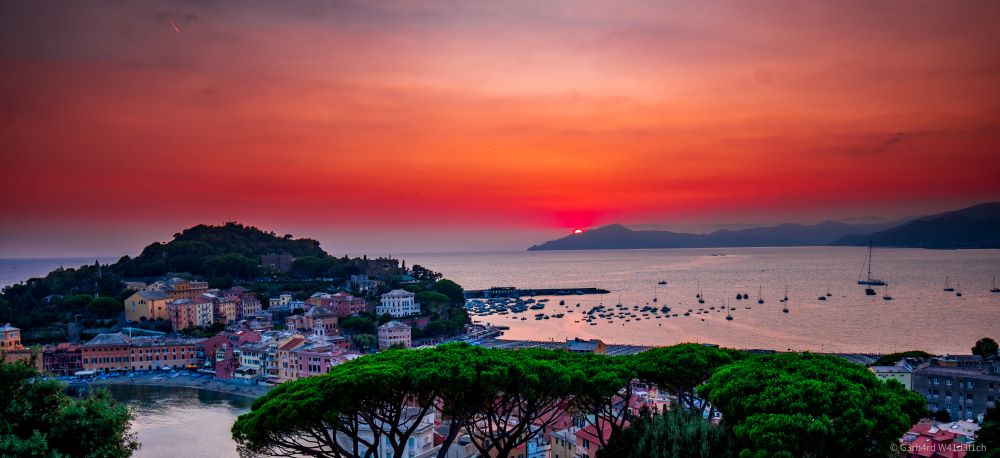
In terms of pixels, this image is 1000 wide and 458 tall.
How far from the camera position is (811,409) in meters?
6.85

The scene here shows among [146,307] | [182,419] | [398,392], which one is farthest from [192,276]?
[398,392]

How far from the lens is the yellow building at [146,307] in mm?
44562

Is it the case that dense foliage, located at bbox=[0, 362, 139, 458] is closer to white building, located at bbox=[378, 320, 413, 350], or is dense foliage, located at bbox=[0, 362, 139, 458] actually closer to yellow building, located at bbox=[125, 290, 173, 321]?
white building, located at bbox=[378, 320, 413, 350]

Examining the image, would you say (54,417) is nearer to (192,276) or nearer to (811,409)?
(811,409)

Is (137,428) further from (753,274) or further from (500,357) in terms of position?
(753,274)

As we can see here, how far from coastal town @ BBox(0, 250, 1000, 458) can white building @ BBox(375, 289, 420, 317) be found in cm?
8

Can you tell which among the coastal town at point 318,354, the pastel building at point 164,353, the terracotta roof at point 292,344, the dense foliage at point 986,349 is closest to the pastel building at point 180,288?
the coastal town at point 318,354

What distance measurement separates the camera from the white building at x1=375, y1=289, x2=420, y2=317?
48.4m

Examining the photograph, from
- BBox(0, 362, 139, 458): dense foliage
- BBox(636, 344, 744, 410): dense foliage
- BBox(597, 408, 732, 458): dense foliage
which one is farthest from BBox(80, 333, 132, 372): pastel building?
BBox(597, 408, 732, 458): dense foliage

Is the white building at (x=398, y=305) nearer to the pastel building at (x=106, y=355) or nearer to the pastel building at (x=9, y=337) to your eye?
the pastel building at (x=106, y=355)

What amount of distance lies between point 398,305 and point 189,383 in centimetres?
1793

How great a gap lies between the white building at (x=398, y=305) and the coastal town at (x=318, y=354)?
0.08 meters

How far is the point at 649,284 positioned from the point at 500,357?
291 feet

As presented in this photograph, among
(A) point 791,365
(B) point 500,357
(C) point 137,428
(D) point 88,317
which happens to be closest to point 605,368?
(B) point 500,357
